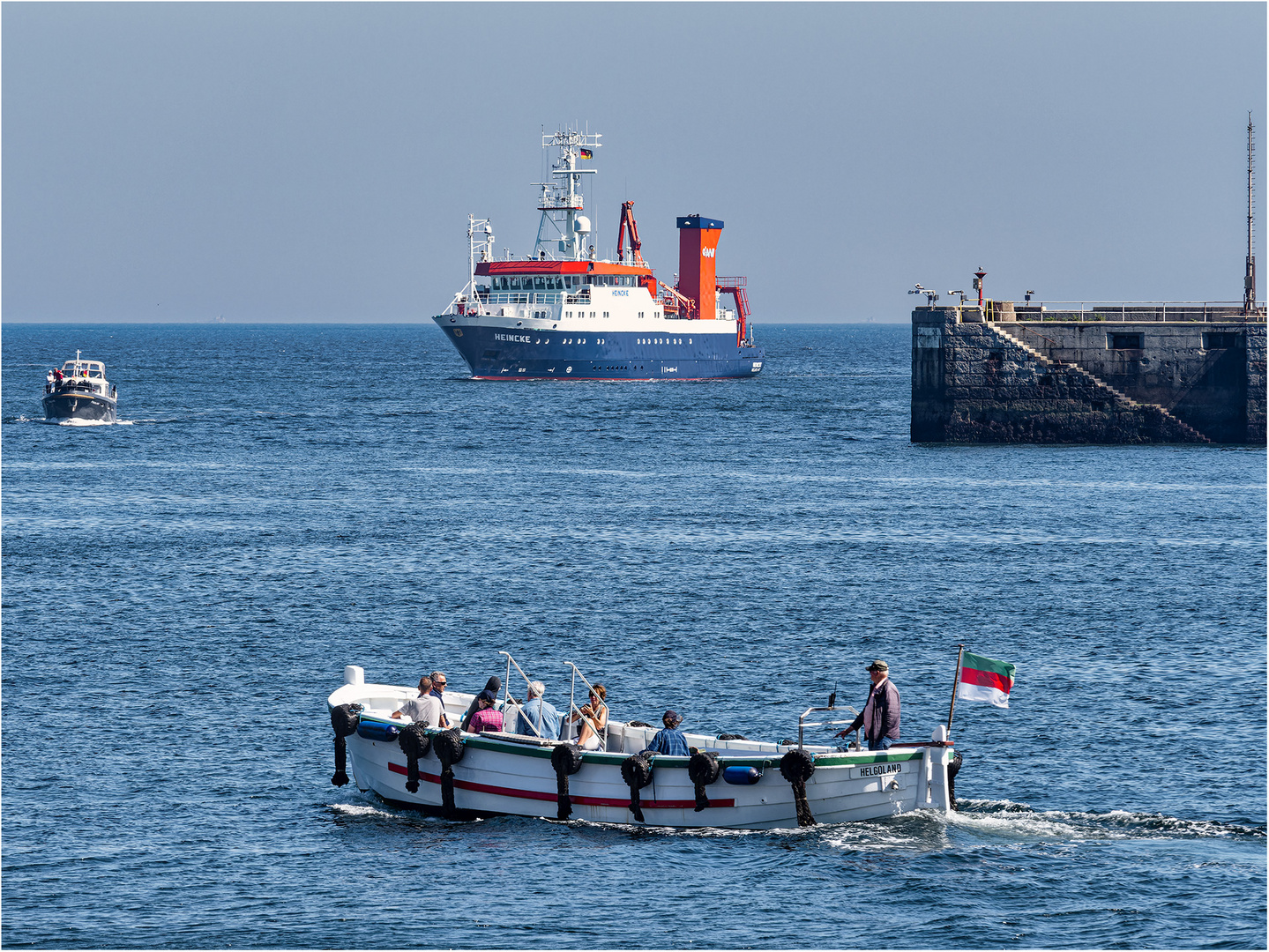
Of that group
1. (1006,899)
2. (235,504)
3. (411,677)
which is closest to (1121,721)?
(1006,899)

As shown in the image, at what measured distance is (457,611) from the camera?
34.8 meters

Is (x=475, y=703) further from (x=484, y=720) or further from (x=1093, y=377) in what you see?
(x=1093, y=377)

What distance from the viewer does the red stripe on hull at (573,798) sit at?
21078 mm

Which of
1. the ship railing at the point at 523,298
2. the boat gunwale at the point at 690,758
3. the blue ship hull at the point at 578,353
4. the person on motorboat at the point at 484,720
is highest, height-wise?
the ship railing at the point at 523,298

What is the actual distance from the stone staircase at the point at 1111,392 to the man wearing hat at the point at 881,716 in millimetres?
43672

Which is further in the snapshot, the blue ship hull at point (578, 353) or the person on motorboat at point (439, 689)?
the blue ship hull at point (578, 353)

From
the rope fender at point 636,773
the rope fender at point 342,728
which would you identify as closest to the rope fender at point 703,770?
the rope fender at point 636,773

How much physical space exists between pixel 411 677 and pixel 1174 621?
53.4 feet

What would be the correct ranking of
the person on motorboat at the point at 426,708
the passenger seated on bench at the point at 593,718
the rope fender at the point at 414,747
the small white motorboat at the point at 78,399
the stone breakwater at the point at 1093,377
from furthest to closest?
the small white motorboat at the point at 78,399, the stone breakwater at the point at 1093,377, the person on motorboat at the point at 426,708, the rope fender at the point at 414,747, the passenger seated on bench at the point at 593,718

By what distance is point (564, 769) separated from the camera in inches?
837

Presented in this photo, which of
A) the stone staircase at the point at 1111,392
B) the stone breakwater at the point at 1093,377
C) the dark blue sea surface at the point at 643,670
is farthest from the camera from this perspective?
the stone staircase at the point at 1111,392

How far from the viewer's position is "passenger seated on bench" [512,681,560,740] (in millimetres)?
21844

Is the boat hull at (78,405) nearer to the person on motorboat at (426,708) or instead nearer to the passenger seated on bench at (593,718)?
the person on motorboat at (426,708)

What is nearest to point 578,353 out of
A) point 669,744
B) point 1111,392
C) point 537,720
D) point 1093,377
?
point 1093,377
